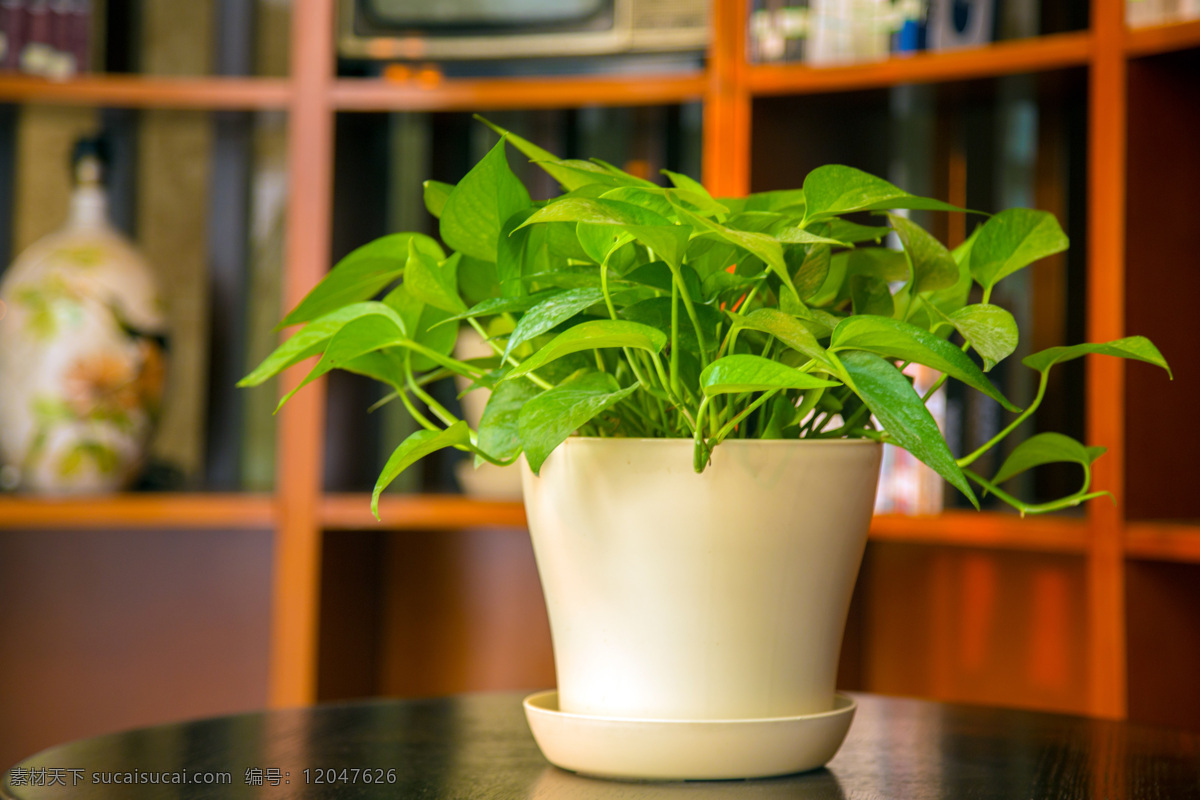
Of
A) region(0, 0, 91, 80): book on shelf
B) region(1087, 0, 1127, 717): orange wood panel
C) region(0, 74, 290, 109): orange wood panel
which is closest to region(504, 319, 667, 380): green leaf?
region(1087, 0, 1127, 717): orange wood panel

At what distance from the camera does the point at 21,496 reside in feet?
4.45

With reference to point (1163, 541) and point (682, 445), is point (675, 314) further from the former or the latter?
point (1163, 541)

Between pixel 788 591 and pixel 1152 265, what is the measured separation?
761 millimetres

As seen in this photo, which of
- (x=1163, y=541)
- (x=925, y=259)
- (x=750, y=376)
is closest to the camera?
(x=750, y=376)

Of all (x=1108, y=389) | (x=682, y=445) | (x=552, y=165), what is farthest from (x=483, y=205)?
(x=1108, y=389)

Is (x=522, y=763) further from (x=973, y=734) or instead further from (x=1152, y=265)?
(x=1152, y=265)

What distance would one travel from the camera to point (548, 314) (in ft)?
1.66

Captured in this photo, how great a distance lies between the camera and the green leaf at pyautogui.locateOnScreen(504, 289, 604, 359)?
0.50 metres

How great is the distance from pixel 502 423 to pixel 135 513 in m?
0.90

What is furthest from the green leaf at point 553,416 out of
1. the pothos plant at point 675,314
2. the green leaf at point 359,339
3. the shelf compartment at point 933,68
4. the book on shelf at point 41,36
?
the book on shelf at point 41,36

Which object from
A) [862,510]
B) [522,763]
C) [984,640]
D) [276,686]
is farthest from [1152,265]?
[276,686]

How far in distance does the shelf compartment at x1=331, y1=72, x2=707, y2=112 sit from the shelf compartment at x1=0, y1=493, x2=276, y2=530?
0.47 meters

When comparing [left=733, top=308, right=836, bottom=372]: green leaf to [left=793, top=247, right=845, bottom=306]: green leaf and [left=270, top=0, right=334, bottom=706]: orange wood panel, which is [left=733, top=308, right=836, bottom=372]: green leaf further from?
[left=270, top=0, right=334, bottom=706]: orange wood panel

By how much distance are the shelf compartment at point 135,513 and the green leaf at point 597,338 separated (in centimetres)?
91
